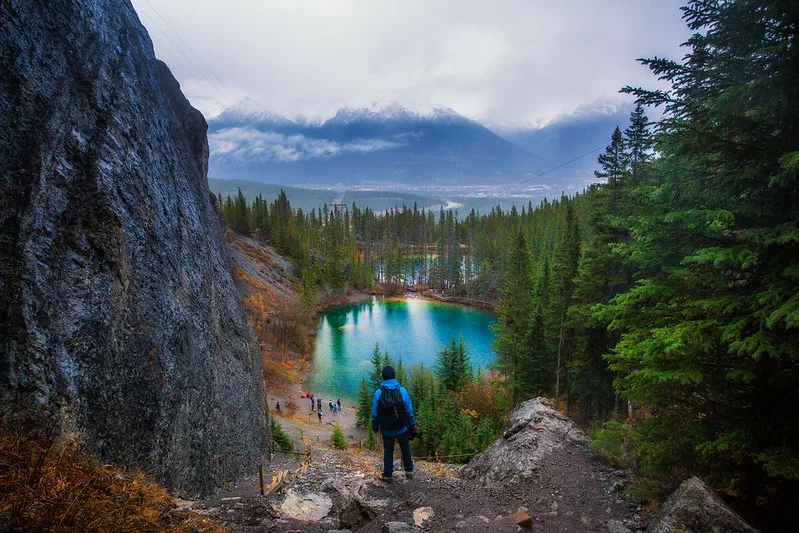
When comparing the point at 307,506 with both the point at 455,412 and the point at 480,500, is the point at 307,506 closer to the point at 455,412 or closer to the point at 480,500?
the point at 480,500

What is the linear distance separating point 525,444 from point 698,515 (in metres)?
5.38

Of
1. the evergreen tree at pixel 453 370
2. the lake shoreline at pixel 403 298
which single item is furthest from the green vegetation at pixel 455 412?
the lake shoreline at pixel 403 298

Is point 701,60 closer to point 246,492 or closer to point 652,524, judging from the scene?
point 652,524

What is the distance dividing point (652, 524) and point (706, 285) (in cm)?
365

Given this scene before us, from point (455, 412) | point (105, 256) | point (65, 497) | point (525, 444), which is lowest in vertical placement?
point (455, 412)

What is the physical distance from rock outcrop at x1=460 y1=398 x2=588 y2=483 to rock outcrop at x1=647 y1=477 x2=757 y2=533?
12.9ft

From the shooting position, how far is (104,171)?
733 cm

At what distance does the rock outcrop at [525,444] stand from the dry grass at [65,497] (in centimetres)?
680

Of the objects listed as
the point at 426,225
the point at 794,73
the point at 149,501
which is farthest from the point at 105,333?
the point at 426,225

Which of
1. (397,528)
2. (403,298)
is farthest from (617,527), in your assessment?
(403,298)

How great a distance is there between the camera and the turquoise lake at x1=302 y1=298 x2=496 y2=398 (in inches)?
1631

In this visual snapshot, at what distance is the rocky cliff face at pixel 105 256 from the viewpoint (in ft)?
18.6

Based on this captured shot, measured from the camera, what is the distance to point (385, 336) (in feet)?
176

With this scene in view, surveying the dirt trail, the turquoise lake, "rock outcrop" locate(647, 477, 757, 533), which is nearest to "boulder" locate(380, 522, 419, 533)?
the dirt trail
